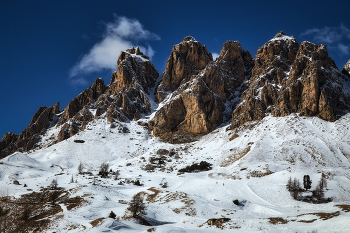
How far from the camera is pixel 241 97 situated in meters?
124

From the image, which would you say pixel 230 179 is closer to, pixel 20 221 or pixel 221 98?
pixel 20 221

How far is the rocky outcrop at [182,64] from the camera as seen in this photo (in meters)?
146

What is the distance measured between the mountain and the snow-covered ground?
1.21 ft

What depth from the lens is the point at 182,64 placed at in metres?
146

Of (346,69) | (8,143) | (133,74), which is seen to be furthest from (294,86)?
(8,143)

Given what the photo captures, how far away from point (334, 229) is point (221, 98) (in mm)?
107507

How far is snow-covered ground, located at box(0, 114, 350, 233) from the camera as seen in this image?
33.5 m

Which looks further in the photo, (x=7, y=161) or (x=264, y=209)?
(x=7, y=161)

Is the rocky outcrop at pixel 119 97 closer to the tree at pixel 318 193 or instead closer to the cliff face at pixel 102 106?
the cliff face at pixel 102 106

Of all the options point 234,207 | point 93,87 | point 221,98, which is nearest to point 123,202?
point 234,207

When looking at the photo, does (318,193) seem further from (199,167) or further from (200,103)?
(200,103)

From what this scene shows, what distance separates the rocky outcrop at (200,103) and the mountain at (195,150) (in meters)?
0.63

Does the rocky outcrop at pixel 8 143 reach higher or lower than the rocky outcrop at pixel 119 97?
lower

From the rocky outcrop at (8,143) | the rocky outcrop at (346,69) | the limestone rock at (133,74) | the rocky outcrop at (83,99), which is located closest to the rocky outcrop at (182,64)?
the limestone rock at (133,74)
